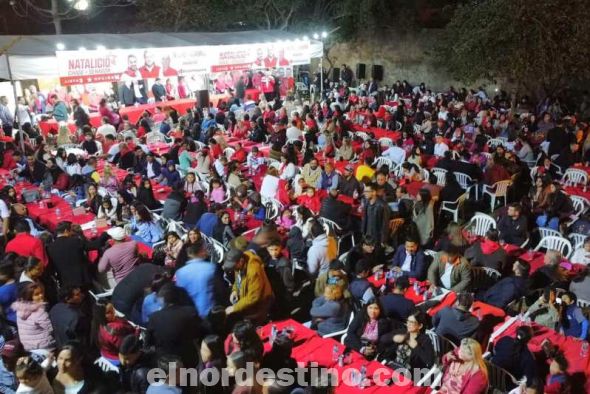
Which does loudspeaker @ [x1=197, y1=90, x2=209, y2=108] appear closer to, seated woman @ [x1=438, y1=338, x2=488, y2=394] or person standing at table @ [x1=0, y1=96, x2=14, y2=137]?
person standing at table @ [x1=0, y1=96, x2=14, y2=137]

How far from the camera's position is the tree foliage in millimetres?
12336

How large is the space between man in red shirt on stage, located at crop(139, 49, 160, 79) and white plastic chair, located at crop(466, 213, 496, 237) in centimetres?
899

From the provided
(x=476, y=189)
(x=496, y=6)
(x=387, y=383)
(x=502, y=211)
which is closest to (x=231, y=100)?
(x=496, y=6)

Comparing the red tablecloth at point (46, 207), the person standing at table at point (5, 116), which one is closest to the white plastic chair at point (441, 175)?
the red tablecloth at point (46, 207)

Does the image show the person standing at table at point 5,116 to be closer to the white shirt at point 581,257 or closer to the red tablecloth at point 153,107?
the red tablecloth at point 153,107

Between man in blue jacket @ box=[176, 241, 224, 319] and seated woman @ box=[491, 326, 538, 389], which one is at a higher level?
man in blue jacket @ box=[176, 241, 224, 319]

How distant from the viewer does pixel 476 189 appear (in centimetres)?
1031

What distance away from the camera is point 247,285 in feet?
18.5

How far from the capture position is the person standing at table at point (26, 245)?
6.50m

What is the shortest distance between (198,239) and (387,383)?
2.98m

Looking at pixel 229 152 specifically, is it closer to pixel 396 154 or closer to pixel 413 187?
pixel 396 154

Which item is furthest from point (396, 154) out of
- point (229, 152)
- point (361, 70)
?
point (361, 70)

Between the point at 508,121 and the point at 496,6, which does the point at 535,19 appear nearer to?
the point at 496,6

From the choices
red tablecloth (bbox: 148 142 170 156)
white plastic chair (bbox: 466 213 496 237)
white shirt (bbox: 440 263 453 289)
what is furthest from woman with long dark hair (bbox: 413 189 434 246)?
red tablecloth (bbox: 148 142 170 156)
